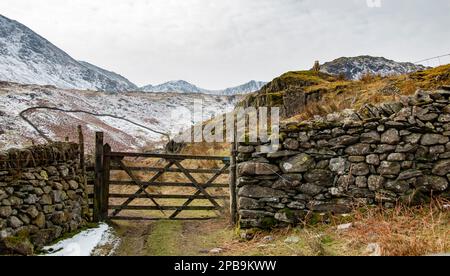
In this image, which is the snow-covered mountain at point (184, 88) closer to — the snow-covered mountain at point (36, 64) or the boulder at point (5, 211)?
the snow-covered mountain at point (36, 64)

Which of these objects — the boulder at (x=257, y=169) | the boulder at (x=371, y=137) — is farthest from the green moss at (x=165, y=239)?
the boulder at (x=371, y=137)

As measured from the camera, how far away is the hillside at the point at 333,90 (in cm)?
870

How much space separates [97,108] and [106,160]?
3001 centimetres

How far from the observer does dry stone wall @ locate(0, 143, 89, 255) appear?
18.0ft

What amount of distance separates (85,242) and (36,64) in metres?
69.6

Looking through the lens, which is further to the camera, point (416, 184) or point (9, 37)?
point (9, 37)

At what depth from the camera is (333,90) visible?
1415cm

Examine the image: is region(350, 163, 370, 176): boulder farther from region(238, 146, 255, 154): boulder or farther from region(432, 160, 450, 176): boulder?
region(238, 146, 255, 154): boulder

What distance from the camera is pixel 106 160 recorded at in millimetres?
8562

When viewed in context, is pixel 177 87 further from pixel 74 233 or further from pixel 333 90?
pixel 74 233

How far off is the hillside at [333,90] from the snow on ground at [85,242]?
15.8 feet

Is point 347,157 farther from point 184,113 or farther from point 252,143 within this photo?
point 184,113

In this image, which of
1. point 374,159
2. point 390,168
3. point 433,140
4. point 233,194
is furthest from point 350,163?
point 233,194

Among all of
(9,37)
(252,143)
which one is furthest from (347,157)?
(9,37)
